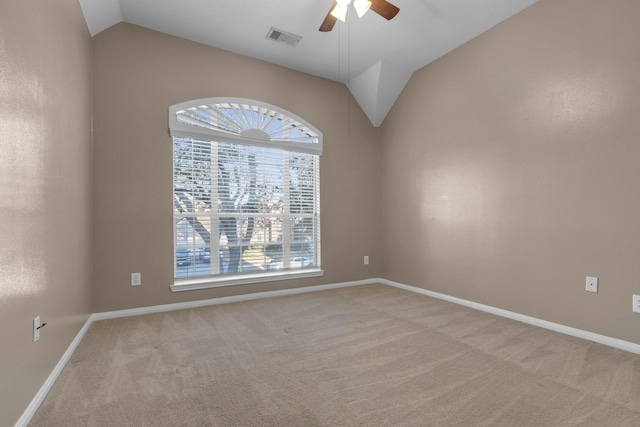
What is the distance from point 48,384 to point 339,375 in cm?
163

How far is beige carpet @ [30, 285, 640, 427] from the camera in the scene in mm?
1438

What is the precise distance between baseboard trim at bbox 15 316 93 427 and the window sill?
34.9 inches

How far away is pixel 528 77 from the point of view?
2.71 meters

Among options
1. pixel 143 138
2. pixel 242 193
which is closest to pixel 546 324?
pixel 242 193

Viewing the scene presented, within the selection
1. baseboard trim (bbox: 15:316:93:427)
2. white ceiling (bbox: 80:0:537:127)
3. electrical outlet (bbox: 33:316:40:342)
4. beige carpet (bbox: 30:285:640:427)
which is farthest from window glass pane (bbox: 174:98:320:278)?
electrical outlet (bbox: 33:316:40:342)

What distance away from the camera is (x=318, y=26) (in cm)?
301

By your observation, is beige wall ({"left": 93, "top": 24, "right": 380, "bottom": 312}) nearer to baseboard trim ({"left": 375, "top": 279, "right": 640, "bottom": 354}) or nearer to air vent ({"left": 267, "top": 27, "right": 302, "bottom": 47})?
air vent ({"left": 267, "top": 27, "right": 302, "bottom": 47})

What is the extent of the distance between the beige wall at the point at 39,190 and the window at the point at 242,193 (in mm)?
920

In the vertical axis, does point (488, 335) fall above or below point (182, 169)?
below

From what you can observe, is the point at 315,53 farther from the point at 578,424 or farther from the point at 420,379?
the point at 578,424

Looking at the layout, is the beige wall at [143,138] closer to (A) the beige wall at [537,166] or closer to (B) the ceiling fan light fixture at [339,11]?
(B) the ceiling fan light fixture at [339,11]

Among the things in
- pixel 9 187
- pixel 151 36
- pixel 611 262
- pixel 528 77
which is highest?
pixel 151 36

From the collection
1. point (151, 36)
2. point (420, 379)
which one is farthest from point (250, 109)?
point (420, 379)

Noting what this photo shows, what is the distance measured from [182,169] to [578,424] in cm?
353
